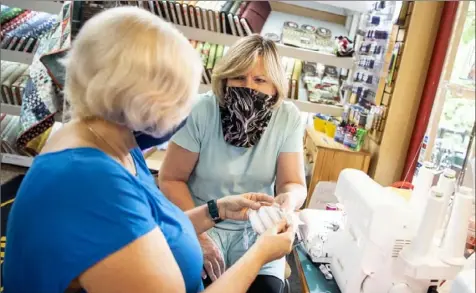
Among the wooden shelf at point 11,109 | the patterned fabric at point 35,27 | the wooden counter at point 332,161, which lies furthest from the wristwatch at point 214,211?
the patterned fabric at point 35,27

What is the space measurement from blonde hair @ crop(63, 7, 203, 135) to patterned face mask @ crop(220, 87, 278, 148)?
697 mm

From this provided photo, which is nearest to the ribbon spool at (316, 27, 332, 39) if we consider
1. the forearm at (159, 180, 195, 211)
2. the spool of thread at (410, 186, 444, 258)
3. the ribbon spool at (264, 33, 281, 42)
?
the ribbon spool at (264, 33, 281, 42)

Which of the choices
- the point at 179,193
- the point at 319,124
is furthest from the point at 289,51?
the point at 179,193

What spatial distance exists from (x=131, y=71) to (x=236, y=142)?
835 mm

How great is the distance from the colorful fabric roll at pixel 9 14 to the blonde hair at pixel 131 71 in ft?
10.9

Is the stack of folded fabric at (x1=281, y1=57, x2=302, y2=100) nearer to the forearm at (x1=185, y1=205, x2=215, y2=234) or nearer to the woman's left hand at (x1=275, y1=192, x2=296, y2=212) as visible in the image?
the woman's left hand at (x1=275, y1=192, x2=296, y2=212)

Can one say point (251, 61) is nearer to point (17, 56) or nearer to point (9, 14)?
point (17, 56)

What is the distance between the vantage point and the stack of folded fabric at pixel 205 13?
129 inches

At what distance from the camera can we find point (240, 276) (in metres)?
1.02

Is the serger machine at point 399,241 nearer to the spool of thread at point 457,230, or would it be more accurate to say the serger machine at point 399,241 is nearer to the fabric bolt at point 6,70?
the spool of thread at point 457,230

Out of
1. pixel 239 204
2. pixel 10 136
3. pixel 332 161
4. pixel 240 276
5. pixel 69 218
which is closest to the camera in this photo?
pixel 69 218

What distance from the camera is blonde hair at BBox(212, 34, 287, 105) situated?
1.58m

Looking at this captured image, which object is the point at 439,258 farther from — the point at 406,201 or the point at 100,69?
the point at 100,69

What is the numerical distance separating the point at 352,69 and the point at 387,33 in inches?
20.9
